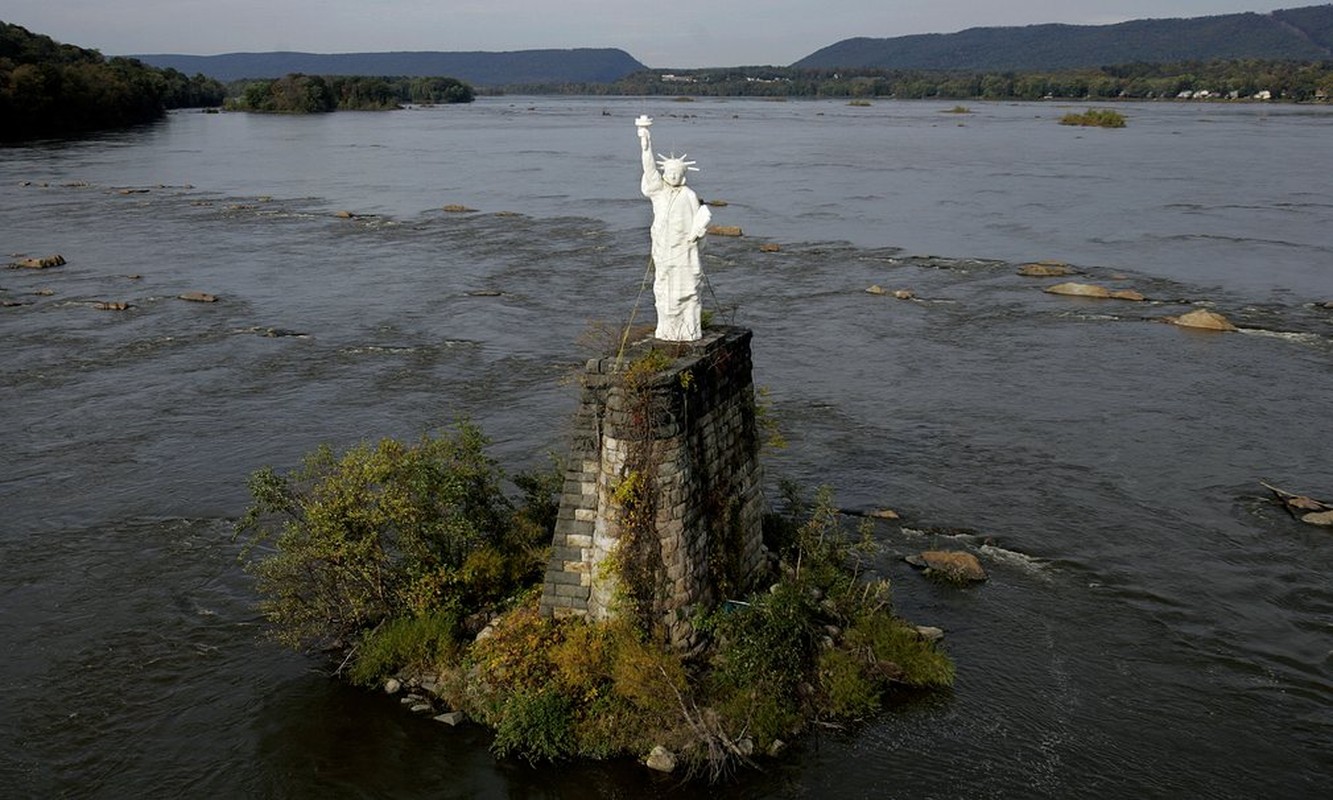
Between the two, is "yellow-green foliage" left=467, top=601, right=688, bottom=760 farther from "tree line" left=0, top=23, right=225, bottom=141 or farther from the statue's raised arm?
"tree line" left=0, top=23, right=225, bottom=141

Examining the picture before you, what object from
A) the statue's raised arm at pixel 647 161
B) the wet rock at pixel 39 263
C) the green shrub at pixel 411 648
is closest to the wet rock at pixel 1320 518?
the statue's raised arm at pixel 647 161

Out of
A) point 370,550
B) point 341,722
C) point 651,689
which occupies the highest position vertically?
point 370,550

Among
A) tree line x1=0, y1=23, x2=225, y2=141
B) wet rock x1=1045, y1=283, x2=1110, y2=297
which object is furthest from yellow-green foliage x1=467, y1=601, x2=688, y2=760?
tree line x1=0, y1=23, x2=225, y2=141

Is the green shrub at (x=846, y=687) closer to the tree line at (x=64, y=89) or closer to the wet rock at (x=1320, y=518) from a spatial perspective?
the wet rock at (x=1320, y=518)

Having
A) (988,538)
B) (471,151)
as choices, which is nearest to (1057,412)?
Answer: (988,538)

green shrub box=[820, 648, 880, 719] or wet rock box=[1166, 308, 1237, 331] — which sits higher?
wet rock box=[1166, 308, 1237, 331]

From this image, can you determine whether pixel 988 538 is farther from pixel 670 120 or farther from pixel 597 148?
pixel 670 120

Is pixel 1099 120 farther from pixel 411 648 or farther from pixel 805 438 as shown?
pixel 411 648
